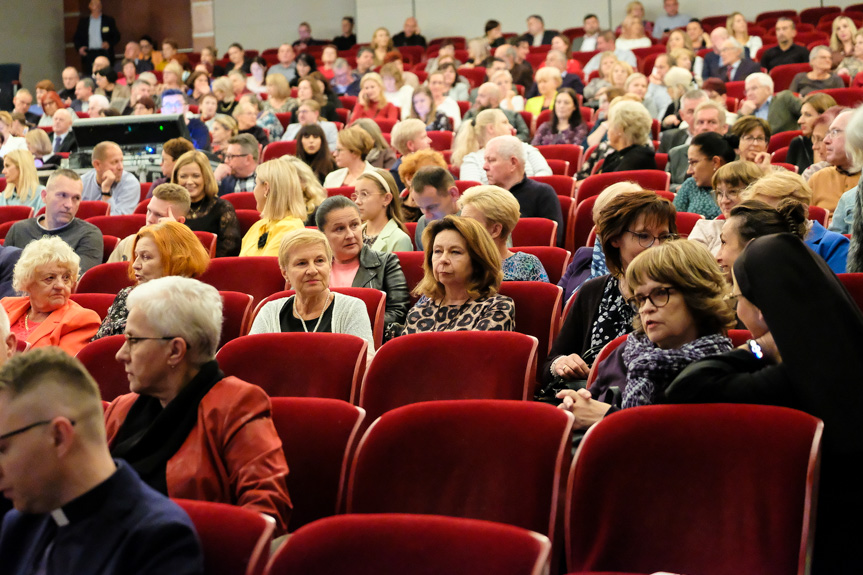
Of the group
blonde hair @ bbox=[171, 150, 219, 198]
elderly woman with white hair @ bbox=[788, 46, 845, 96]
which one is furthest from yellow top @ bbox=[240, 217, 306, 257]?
elderly woman with white hair @ bbox=[788, 46, 845, 96]

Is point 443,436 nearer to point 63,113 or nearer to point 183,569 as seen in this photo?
point 183,569

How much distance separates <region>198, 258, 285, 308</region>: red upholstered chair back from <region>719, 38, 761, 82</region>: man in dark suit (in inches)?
253

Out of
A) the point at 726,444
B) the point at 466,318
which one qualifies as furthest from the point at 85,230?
the point at 726,444

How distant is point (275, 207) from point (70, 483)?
3121 millimetres

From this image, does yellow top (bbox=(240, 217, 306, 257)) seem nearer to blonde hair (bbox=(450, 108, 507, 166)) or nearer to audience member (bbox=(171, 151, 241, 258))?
audience member (bbox=(171, 151, 241, 258))

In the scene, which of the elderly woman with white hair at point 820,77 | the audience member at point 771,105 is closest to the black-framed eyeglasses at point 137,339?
the audience member at point 771,105

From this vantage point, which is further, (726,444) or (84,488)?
(726,444)

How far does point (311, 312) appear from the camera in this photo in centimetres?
312

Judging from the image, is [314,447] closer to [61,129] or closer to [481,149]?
[481,149]

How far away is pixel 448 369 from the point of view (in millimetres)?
2598

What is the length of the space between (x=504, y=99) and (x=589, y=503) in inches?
269

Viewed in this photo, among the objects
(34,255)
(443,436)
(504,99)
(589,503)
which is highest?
(504,99)

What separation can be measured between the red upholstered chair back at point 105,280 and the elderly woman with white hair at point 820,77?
577 centimetres

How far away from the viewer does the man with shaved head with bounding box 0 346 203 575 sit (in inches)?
55.6
